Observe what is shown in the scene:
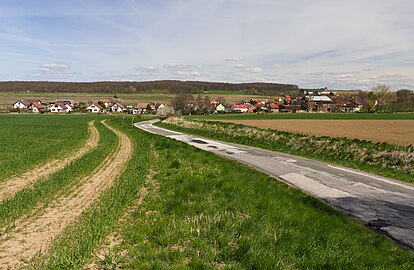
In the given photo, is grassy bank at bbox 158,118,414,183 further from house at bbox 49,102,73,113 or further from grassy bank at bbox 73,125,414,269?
house at bbox 49,102,73,113

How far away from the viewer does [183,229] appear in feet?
20.1

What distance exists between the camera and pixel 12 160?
16.0 metres

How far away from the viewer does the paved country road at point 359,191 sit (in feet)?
25.4

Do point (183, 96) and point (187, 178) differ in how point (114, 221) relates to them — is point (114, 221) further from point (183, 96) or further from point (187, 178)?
point (183, 96)

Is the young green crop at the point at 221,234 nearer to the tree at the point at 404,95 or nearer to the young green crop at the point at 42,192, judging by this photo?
the young green crop at the point at 42,192

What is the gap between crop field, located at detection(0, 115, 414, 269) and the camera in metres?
5.19

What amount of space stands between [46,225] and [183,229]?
3558mm

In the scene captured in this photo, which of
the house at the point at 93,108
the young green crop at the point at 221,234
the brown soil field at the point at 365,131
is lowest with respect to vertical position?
the house at the point at 93,108

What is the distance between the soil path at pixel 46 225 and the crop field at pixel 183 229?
0.02 metres

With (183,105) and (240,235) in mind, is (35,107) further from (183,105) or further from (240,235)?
(240,235)

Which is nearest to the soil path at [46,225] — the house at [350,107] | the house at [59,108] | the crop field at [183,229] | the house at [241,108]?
the crop field at [183,229]

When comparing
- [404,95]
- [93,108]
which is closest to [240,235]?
[93,108]

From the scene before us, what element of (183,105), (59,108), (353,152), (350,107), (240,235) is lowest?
(59,108)

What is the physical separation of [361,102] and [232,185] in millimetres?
138301
